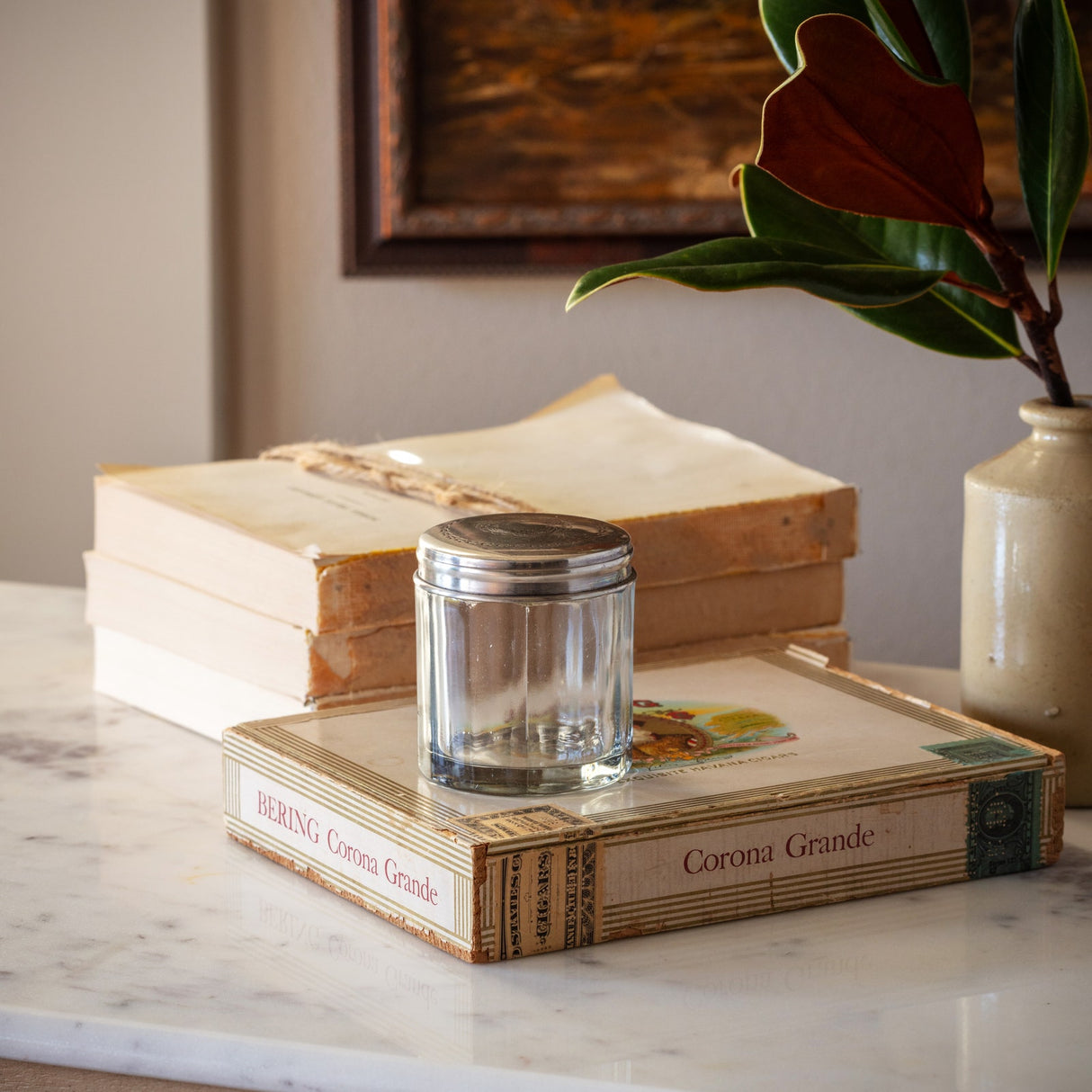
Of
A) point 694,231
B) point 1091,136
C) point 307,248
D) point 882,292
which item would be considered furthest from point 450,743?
point 307,248

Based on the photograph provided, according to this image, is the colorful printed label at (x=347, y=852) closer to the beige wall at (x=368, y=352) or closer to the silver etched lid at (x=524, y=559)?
the silver etched lid at (x=524, y=559)

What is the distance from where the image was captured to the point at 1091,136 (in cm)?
71

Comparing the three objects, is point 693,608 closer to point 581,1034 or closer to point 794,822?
point 794,822

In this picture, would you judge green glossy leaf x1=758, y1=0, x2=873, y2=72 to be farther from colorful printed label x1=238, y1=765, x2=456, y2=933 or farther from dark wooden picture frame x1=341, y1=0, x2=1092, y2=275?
dark wooden picture frame x1=341, y1=0, x2=1092, y2=275

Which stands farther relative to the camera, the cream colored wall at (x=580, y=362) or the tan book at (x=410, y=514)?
the cream colored wall at (x=580, y=362)

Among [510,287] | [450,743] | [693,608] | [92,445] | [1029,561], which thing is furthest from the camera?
[92,445]

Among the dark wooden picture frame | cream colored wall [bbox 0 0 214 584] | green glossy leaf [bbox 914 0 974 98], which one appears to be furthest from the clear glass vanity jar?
cream colored wall [bbox 0 0 214 584]

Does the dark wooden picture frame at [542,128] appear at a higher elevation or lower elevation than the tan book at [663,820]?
higher

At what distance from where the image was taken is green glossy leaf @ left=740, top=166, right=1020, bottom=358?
0.74m

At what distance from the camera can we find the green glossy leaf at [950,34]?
0.72 metres

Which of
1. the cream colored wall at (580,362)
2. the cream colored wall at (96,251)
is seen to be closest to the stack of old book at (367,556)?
the cream colored wall at (580,362)

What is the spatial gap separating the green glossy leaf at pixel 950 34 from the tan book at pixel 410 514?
0.23m

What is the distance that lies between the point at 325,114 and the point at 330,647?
1600mm

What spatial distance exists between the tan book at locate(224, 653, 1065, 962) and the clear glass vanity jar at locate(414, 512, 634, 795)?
0.04 ft
